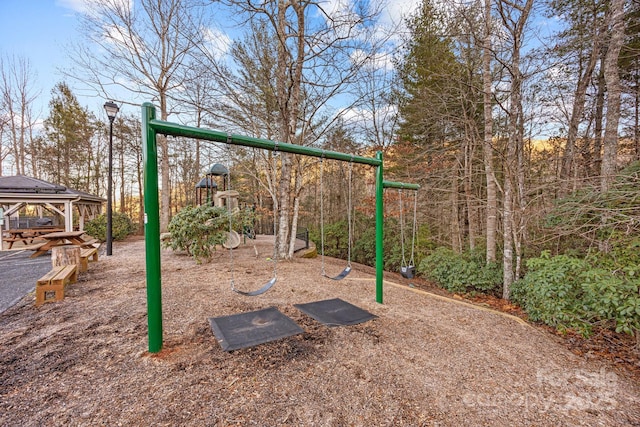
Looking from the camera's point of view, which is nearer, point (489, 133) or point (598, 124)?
point (489, 133)

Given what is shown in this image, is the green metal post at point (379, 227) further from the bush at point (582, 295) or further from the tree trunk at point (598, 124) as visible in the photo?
the tree trunk at point (598, 124)

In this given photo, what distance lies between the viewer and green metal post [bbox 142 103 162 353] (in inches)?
80.8

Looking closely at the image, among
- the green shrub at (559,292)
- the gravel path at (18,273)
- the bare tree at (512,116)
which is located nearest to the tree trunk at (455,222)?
the bare tree at (512,116)

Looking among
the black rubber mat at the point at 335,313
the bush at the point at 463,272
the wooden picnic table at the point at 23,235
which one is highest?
the wooden picnic table at the point at 23,235

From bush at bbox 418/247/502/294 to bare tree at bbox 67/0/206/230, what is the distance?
7.77m

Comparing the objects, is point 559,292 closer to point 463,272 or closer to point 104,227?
point 463,272

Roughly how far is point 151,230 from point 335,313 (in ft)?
6.40

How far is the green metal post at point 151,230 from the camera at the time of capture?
6.73ft

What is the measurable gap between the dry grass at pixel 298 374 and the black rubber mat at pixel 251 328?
89 mm

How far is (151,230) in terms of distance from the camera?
2.06 metres

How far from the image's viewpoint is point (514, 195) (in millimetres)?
4629

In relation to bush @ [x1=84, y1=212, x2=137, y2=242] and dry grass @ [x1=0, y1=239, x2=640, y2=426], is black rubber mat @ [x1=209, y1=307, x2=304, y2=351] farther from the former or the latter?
bush @ [x1=84, y1=212, x2=137, y2=242]

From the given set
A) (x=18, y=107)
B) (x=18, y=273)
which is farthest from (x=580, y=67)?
(x=18, y=107)

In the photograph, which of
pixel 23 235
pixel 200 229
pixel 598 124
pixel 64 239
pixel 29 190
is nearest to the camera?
pixel 200 229
